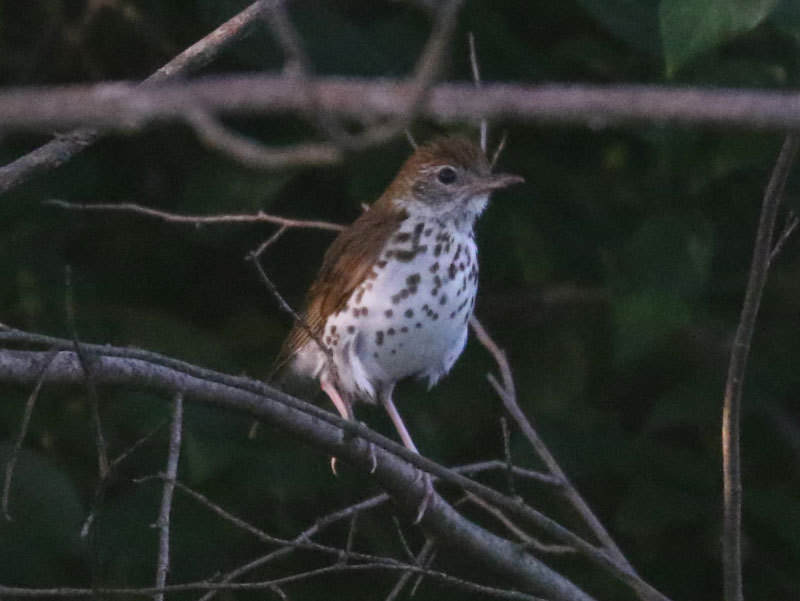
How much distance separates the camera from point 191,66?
10.4 feet

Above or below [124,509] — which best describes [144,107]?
above

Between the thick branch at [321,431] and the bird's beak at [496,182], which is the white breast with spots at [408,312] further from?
the thick branch at [321,431]

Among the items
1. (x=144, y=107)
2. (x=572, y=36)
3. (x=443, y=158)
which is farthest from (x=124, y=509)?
(x=144, y=107)

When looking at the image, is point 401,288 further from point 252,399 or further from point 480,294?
point 252,399

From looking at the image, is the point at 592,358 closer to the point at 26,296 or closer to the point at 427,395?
the point at 427,395

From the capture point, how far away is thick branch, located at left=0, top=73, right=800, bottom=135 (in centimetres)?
98

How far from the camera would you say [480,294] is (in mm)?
4965

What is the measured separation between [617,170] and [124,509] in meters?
1.89

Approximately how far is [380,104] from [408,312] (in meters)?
3.11

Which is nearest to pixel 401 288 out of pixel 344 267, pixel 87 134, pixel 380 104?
pixel 344 267

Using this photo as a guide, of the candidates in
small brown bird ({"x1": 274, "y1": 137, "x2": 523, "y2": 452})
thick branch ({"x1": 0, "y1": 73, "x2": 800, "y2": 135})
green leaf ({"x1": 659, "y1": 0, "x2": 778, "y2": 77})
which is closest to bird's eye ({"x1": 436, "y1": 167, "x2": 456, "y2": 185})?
small brown bird ({"x1": 274, "y1": 137, "x2": 523, "y2": 452})

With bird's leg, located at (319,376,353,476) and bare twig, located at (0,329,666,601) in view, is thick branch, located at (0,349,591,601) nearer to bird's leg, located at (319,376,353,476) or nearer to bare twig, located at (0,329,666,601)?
bare twig, located at (0,329,666,601)

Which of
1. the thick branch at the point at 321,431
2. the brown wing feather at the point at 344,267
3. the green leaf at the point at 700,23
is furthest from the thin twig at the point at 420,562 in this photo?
the green leaf at the point at 700,23

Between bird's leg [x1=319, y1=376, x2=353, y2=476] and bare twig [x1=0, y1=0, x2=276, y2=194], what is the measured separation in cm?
126
